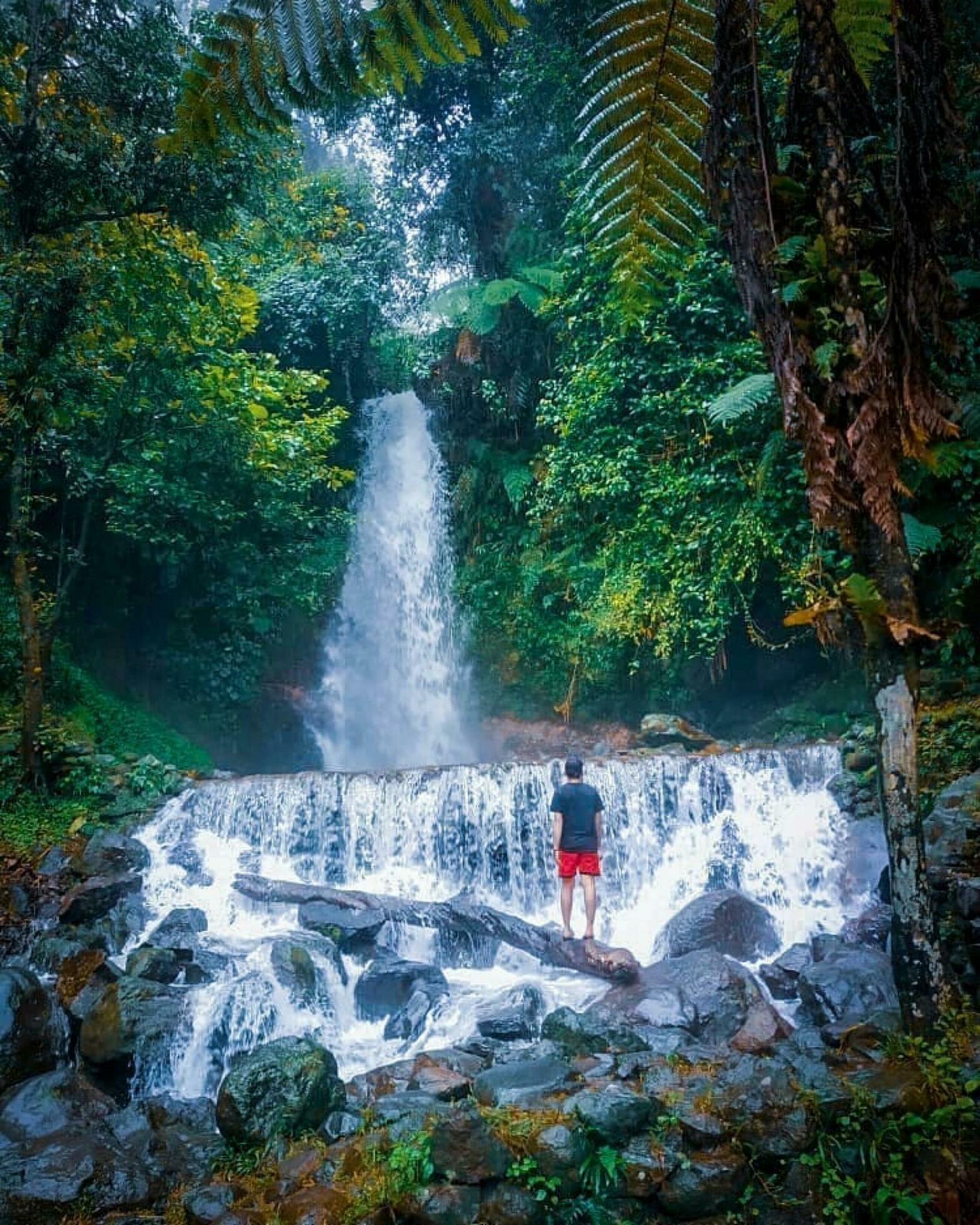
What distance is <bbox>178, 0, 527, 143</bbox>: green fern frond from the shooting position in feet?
7.55

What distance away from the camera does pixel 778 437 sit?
796cm

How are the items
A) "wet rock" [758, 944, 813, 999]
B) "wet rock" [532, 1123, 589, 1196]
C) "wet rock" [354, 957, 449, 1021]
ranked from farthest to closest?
1. "wet rock" [354, 957, 449, 1021]
2. "wet rock" [758, 944, 813, 999]
3. "wet rock" [532, 1123, 589, 1196]

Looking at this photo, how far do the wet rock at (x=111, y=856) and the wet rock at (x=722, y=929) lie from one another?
17.4 ft

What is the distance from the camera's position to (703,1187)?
288 centimetres

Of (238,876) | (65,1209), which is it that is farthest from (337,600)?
(65,1209)

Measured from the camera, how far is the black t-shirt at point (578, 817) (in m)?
6.50

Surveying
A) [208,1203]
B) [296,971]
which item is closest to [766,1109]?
[208,1203]

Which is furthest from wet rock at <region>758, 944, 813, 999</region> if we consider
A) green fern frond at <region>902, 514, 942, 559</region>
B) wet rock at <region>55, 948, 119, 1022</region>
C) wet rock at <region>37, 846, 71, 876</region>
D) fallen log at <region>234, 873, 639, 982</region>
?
wet rock at <region>37, 846, 71, 876</region>

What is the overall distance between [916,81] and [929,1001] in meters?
3.16

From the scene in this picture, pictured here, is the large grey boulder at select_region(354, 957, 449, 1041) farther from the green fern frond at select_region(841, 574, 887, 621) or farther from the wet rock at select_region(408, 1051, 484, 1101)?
the green fern frond at select_region(841, 574, 887, 621)

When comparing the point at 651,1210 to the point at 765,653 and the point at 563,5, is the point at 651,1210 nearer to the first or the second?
the point at 765,653

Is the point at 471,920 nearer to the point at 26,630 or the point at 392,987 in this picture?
the point at 392,987

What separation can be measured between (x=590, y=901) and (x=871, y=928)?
231cm

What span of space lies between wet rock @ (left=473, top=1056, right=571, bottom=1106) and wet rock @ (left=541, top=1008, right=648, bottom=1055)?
599 millimetres
